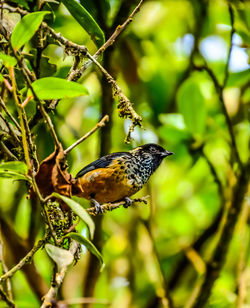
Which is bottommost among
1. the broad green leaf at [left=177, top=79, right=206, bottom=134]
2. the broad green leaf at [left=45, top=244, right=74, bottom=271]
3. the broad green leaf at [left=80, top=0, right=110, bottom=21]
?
the broad green leaf at [left=177, top=79, right=206, bottom=134]

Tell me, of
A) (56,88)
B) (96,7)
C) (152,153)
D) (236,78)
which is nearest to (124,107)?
(56,88)

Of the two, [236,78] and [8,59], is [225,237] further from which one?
[8,59]

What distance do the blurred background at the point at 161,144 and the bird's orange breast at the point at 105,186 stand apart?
13 centimetres

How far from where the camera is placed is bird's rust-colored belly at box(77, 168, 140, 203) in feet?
9.15

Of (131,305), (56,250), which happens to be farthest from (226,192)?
(56,250)

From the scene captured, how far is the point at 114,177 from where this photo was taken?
9.47 ft

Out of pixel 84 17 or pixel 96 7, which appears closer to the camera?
pixel 84 17

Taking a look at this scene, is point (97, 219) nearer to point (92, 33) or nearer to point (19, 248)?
point (19, 248)

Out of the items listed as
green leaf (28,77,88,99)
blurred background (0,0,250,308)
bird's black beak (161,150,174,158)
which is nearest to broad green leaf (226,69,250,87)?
blurred background (0,0,250,308)

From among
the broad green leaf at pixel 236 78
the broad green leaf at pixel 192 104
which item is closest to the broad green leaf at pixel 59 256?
the broad green leaf at pixel 192 104

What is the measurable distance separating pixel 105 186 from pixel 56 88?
1474mm

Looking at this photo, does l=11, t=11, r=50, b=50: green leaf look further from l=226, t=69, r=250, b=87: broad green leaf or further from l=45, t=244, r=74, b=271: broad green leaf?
l=226, t=69, r=250, b=87: broad green leaf

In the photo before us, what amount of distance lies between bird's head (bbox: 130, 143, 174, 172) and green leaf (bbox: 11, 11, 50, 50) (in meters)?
1.89

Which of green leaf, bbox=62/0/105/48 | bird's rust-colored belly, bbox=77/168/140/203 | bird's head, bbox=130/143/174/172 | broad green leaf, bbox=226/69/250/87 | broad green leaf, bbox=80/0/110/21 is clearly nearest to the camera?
green leaf, bbox=62/0/105/48
